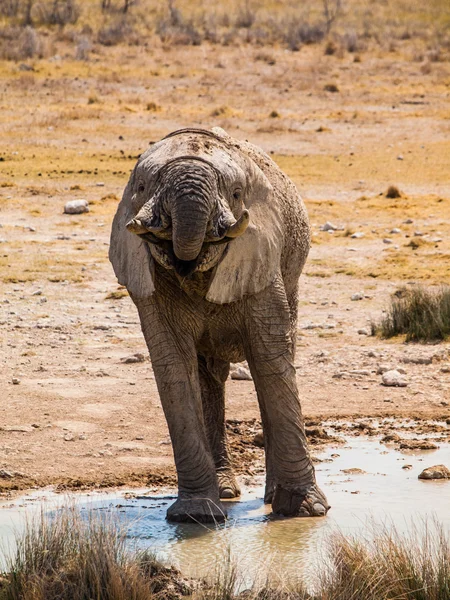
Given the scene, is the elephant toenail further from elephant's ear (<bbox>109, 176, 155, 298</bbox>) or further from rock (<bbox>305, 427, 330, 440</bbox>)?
rock (<bbox>305, 427, 330, 440</bbox>)

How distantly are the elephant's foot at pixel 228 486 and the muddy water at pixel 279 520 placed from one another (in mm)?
56

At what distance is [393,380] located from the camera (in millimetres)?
9422

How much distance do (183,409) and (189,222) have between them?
122cm

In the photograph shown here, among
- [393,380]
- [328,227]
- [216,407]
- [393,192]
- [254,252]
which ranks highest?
[254,252]

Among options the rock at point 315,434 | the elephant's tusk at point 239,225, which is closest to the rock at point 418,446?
the rock at point 315,434

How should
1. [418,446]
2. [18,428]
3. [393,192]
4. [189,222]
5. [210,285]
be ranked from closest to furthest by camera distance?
[189,222]
[210,285]
[418,446]
[18,428]
[393,192]

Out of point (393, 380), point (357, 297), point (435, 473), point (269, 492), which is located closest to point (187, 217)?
point (269, 492)

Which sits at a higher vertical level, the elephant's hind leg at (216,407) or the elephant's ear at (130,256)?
the elephant's ear at (130,256)

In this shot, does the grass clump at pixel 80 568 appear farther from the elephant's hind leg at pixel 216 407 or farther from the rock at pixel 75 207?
the rock at pixel 75 207

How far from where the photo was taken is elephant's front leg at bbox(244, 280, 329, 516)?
20.3 ft

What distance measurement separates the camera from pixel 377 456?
7.75 m

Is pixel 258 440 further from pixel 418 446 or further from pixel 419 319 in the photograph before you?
pixel 419 319

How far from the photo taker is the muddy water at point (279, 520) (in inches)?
226

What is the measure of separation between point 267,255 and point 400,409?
316 centimetres
